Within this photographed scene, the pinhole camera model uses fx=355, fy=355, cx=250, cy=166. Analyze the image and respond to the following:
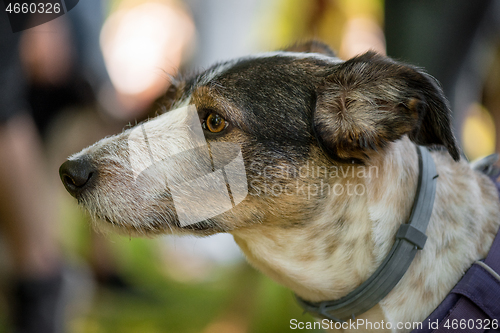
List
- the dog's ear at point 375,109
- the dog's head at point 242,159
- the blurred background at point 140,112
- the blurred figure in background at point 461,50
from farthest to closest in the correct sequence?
the blurred figure in background at point 461,50 < the blurred background at point 140,112 < the dog's head at point 242,159 < the dog's ear at point 375,109

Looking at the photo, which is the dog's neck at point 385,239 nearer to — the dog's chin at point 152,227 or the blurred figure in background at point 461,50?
Result: the dog's chin at point 152,227

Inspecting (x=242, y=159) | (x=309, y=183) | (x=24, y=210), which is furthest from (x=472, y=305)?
(x=24, y=210)

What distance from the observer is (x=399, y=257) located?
1.07 metres

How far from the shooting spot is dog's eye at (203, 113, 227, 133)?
1164mm

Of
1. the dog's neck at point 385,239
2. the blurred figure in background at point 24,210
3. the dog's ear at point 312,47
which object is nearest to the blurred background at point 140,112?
the blurred figure in background at point 24,210

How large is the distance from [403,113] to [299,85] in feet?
1.13

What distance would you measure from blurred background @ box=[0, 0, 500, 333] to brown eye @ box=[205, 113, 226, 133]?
1.95 feet

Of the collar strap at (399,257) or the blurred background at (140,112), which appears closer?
the collar strap at (399,257)

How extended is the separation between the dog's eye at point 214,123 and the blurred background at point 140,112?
59 centimetres

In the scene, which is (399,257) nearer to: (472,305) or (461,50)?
(472,305)

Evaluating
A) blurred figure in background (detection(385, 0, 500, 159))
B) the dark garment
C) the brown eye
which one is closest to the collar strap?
the dark garment

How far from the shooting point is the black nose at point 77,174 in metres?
1.11

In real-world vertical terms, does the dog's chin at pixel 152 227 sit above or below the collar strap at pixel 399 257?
above

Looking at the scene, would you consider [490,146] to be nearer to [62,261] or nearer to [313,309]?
[313,309]
